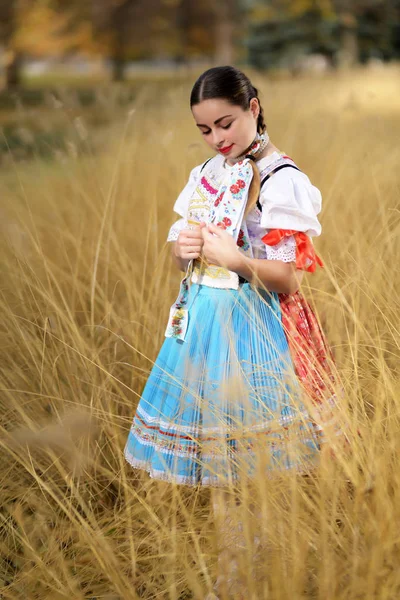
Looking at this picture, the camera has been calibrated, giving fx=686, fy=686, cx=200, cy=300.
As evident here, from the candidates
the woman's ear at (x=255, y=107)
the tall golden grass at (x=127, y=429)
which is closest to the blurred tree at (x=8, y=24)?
the tall golden grass at (x=127, y=429)

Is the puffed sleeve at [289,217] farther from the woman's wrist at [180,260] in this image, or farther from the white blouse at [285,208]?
the woman's wrist at [180,260]

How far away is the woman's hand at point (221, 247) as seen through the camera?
5.04 feet

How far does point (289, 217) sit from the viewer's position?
154cm

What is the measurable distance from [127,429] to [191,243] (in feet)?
1.90

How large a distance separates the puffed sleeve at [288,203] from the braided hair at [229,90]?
0.03 m

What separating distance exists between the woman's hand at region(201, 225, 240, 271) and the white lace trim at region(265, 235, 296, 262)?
9 centimetres

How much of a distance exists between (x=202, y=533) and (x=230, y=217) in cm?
74

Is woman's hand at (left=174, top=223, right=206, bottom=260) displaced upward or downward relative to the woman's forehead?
downward

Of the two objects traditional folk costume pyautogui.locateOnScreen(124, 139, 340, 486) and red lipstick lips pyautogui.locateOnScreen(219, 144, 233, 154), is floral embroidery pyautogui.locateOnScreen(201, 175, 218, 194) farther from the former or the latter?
red lipstick lips pyautogui.locateOnScreen(219, 144, 233, 154)

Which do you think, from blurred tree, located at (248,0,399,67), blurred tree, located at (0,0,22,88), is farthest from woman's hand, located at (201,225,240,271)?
blurred tree, located at (248,0,399,67)

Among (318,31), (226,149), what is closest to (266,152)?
(226,149)

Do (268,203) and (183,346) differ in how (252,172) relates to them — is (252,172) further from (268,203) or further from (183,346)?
(183,346)

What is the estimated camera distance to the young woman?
5.06 feet

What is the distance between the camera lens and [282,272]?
157 centimetres
